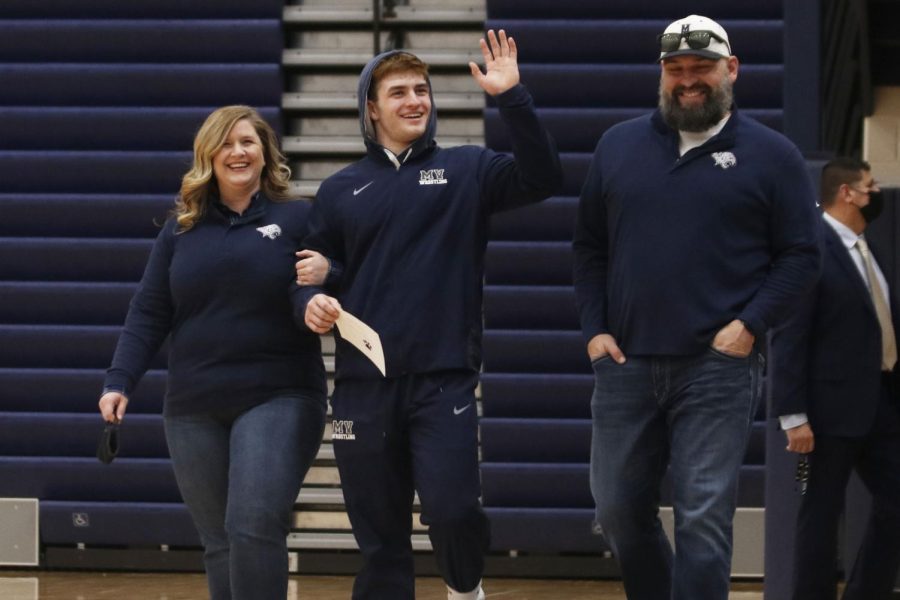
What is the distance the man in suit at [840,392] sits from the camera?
6.09 metres

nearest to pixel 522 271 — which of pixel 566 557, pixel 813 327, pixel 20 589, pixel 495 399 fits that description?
pixel 495 399

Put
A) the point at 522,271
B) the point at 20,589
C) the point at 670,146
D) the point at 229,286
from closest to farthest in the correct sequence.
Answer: the point at 670,146
the point at 229,286
the point at 20,589
the point at 522,271

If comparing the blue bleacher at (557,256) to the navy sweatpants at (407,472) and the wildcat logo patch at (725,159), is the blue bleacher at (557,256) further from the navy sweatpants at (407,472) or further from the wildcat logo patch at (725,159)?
the wildcat logo patch at (725,159)

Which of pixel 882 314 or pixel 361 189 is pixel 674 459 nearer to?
pixel 361 189

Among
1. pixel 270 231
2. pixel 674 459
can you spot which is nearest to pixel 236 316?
pixel 270 231

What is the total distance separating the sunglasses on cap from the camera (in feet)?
15.5

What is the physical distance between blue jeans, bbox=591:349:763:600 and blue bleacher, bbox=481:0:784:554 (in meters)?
2.94

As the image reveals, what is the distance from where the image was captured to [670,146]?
4.86 meters

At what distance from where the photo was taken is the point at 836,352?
6117mm

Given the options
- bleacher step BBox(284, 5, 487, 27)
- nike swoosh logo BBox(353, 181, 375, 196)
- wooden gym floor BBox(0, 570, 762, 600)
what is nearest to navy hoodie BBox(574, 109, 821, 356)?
nike swoosh logo BBox(353, 181, 375, 196)

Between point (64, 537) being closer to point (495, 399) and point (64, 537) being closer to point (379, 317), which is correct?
point (495, 399)

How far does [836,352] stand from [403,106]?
2.06 meters

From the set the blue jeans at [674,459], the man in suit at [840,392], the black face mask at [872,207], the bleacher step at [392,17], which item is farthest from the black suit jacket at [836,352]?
the bleacher step at [392,17]

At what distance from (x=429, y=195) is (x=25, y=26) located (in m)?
4.17
